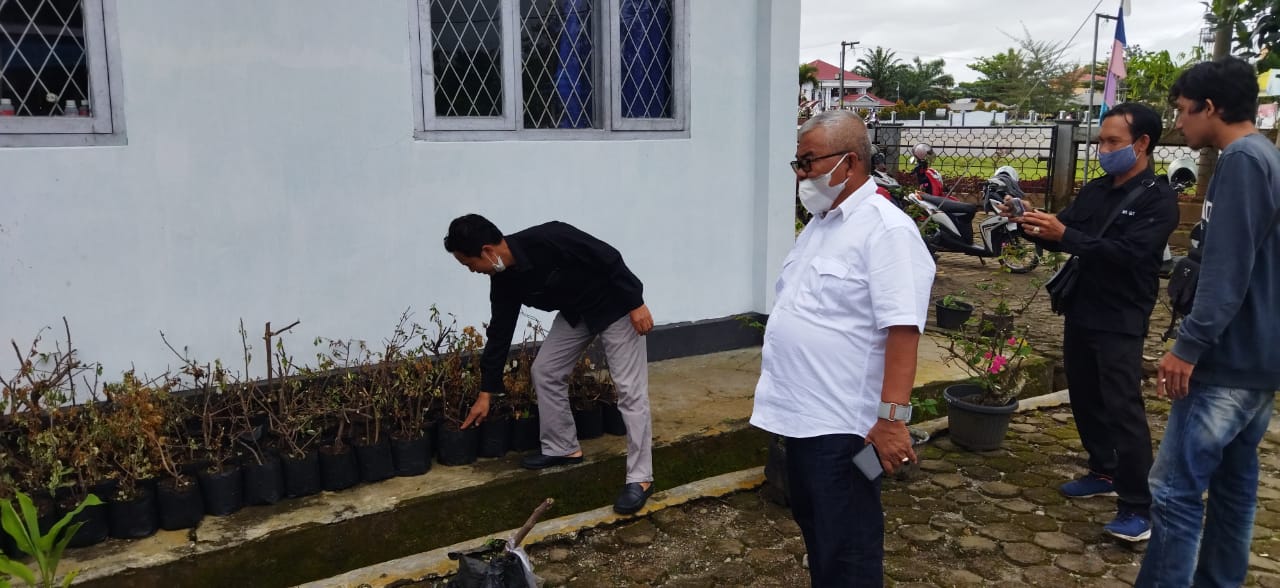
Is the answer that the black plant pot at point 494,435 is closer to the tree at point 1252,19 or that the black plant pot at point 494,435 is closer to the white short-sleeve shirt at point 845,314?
the white short-sleeve shirt at point 845,314

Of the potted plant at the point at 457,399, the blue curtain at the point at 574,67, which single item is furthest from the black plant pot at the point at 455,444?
the blue curtain at the point at 574,67

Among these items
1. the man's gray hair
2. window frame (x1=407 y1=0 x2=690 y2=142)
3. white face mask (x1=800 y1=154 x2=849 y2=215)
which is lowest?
white face mask (x1=800 y1=154 x2=849 y2=215)

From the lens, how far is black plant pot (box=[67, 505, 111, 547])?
3.51 metres

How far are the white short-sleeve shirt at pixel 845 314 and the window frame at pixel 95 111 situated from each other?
11.6 feet

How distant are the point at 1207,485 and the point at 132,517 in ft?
13.0

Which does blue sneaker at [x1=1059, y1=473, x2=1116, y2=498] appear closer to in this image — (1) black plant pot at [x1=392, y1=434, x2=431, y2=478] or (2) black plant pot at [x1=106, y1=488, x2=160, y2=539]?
(1) black plant pot at [x1=392, y1=434, x2=431, y2=478]

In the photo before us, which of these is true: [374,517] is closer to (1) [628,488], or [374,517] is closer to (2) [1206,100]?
(1) [628,488]

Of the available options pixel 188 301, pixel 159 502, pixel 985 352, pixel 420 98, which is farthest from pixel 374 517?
pixel 985 352

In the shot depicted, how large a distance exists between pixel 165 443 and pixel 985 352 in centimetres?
422

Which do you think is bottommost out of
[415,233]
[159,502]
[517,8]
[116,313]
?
[159,502]

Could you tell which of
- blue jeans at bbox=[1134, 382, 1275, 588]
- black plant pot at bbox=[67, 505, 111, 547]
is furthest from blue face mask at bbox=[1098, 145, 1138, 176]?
black plant pot at bbox=[67, 505, 111, 547]

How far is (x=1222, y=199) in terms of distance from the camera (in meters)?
2.80

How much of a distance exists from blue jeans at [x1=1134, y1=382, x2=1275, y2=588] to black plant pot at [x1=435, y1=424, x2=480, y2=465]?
2850 mm

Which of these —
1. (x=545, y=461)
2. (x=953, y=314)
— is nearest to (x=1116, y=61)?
(x=953, y=314)
